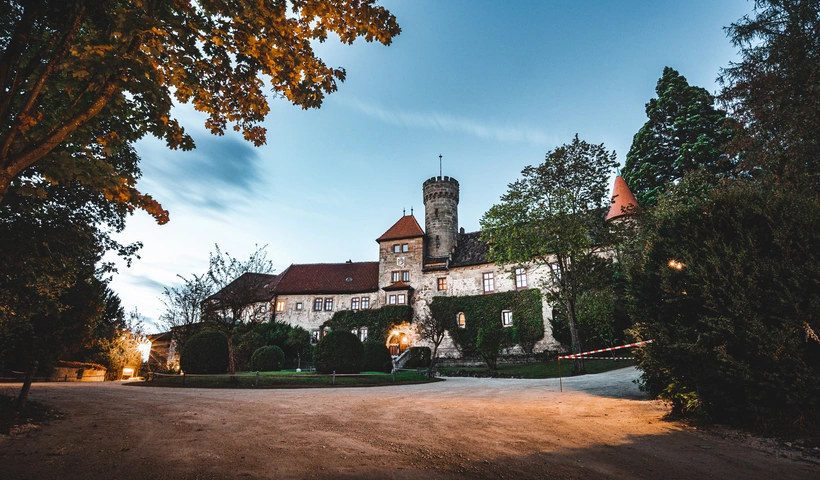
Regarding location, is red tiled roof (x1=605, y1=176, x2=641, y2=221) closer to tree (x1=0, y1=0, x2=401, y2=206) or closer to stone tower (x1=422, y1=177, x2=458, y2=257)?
stone tower (x1=422, y1=177, x2=458, y2=257)

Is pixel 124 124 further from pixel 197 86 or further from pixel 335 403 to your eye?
pixel 335 403

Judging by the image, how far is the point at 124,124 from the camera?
4.34 meters

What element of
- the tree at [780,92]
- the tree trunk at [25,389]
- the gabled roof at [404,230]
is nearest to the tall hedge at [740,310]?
the tree at [780,92]

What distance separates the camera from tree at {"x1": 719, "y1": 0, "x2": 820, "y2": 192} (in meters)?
9.98

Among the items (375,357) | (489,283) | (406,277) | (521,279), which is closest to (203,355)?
(375,357)

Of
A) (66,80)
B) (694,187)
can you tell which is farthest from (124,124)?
(694,187)

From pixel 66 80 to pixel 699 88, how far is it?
3710 centimetres

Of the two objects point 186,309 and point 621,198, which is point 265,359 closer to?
point 186,309

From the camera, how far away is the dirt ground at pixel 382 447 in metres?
3.78

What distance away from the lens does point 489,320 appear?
31891 millimetres

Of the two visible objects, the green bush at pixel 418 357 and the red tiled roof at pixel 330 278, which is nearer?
the green bush at pixel 418 357

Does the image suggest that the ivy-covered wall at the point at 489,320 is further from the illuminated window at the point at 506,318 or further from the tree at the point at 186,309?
the tree at the point at 186,309

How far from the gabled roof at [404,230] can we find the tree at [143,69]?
108ft

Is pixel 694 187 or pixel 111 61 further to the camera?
pixel 694 187
